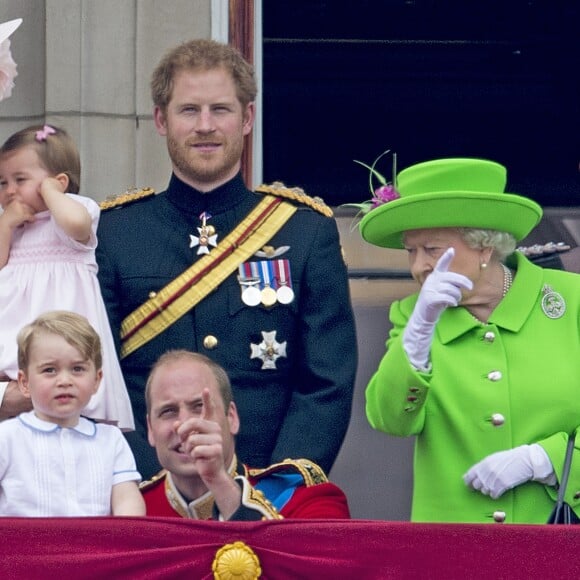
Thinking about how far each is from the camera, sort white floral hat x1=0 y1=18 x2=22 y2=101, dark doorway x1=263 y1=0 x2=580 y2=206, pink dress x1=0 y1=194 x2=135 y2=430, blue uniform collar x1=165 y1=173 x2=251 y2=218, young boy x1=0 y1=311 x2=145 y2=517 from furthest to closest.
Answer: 1. dark doorway x1=263 y1=0 x2=580 y2=206
2. blue uniform collar x1=165 y1=173 x2=251 y2=218
3. white floral hat x1=0 y1=18 x2=22 y2=101
4. pink dress x1=0 y1=194 x2=135 y2=430
5. young boy x1=0 y1=311 x2=145 y2=517

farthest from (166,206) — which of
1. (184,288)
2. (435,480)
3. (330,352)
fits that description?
(435,480)

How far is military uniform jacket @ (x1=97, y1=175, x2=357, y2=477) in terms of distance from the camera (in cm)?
475

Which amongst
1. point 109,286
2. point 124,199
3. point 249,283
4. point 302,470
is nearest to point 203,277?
point 249,283

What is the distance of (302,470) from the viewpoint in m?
4.55

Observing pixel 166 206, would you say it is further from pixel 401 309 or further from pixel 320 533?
pixel 320 533

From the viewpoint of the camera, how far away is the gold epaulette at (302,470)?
4543 millimetres

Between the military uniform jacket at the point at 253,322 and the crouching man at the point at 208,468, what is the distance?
0.51 ft

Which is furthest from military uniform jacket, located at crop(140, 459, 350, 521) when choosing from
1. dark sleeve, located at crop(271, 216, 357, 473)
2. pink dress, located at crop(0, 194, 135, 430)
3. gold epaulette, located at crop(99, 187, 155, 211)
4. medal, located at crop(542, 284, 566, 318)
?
gold epaulette, located at crop(99, 187, 155, 211)

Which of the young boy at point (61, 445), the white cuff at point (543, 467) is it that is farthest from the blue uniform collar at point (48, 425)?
the white cuff at point (543, 467)

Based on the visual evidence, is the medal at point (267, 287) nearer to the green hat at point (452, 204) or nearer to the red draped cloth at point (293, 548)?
the green hat at point (452, 204)

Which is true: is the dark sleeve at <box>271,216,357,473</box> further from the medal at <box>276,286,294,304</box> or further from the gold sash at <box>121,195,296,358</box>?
the gold sash at <box>121,195,296,358</box>

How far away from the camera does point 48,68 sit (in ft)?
21.3

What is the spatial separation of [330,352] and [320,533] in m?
0.74

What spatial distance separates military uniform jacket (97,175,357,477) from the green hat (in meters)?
0.20
